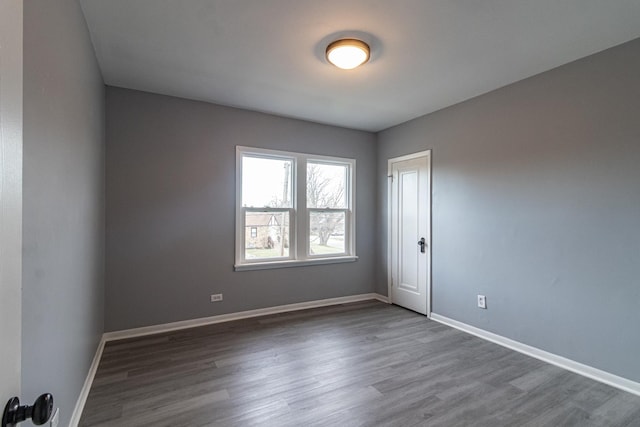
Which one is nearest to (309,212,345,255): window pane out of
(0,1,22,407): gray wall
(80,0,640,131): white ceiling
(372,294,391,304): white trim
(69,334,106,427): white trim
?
(372,294,391,304): white trim

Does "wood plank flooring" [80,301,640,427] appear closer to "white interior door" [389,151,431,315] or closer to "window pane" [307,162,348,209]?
"white interior door" [389,151,431,315]

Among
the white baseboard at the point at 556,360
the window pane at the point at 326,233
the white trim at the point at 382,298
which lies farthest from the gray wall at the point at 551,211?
the window pane at the point at 326,233

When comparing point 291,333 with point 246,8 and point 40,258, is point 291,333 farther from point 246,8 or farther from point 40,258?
point 246,8

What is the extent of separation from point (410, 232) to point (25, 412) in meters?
4.14

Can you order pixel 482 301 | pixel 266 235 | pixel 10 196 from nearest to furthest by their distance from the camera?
1. pixel 10 196
2. pixel 482 301
3. pixel 266 235

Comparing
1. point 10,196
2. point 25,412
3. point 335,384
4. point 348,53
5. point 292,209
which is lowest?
point 335,384

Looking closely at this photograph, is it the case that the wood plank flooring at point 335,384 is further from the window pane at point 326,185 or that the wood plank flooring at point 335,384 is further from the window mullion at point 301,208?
the window pane at point 326,185

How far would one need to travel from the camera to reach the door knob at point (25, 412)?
569mm

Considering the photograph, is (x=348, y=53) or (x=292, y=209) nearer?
(x=348, y=53)

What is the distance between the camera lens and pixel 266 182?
4137 mm

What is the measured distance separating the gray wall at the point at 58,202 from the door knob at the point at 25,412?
73 cm

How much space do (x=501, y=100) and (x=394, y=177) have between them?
1709 mm

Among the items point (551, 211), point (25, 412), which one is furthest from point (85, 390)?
point (551, 211)

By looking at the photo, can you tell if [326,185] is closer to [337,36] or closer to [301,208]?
[301,208]
